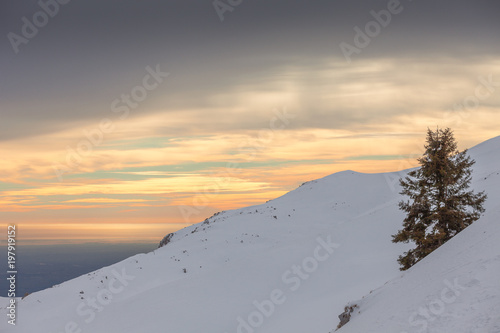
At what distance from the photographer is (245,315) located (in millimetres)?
29594

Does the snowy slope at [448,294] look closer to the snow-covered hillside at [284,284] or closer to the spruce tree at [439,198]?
the snow-covered hillside at [284,284]

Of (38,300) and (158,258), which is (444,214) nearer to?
(158,258)

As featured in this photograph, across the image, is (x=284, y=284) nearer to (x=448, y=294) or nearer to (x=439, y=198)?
(x=439, y=198)

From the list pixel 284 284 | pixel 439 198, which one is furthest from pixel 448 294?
pixel 284 284

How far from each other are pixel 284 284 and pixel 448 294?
65.9 ft

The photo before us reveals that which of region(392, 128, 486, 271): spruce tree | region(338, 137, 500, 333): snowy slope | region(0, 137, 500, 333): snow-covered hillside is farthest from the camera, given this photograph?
region(392, 128, 486, 271): spruce tree

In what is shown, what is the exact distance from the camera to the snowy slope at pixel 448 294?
12.7 metres

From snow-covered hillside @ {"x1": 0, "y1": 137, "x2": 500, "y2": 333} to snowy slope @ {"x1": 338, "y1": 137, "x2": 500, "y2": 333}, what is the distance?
0.17 ft

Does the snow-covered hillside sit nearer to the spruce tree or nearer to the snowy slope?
the snowy slope

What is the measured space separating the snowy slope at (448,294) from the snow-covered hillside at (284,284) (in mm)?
53

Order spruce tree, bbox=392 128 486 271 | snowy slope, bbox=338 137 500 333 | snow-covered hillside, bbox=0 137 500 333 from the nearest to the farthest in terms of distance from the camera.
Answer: snowy slope, bbox=338 137 500 333
snow-covered hillside, bbox=0 137 500 333
spruce tree, bbox=392 128 486 271

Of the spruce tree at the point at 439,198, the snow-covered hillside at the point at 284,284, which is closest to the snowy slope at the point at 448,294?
the snow-covered hillside at the point at 284,284

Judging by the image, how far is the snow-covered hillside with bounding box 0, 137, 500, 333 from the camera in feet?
49.4

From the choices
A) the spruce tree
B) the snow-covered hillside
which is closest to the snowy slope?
the snow-covered hillside
